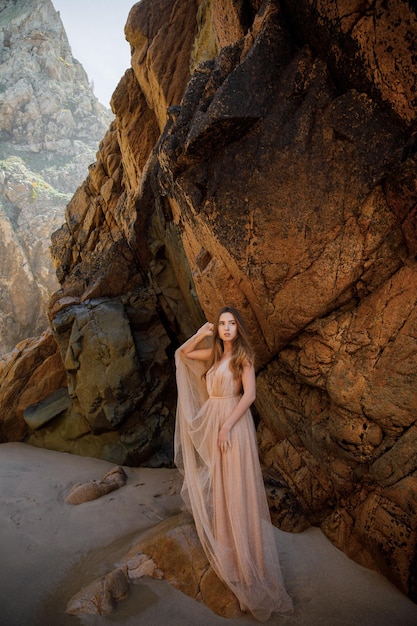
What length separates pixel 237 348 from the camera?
374 cm

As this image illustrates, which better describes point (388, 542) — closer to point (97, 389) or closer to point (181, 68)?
point (97, 389)

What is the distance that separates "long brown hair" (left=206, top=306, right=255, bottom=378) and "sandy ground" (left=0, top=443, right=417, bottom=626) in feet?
7.57

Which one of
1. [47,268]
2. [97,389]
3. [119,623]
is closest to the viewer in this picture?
[119,623]

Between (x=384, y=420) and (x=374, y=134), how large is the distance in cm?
294

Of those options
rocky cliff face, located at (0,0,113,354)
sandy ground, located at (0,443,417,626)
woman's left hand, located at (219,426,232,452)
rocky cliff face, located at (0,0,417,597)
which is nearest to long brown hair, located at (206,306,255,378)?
woman's left hand, located at (219,426,232,452)

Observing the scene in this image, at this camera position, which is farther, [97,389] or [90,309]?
[90,309]

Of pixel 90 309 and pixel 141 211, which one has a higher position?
pixel 141 211

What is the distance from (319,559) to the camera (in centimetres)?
401

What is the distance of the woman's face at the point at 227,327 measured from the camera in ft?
12.3

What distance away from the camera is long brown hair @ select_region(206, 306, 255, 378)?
12.1ft

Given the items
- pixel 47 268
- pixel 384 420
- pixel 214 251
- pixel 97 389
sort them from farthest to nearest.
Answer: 1. pixel 47 268
2. pixel 97 389
3. pixel 214 251
4. pixel 384 420

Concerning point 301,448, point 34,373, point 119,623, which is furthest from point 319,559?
point 34,373

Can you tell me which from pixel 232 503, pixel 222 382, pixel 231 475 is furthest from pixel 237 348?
pixel 232 503

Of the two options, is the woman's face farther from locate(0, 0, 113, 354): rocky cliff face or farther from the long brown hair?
locate(0, 0, 113, 354): rocky cliff face
